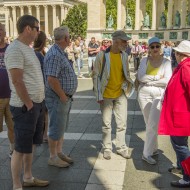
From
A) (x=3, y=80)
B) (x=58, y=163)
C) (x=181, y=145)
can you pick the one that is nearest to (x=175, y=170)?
(x=181, y=145)

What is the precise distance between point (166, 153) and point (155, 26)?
127 ft

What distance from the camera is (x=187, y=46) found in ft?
13.3

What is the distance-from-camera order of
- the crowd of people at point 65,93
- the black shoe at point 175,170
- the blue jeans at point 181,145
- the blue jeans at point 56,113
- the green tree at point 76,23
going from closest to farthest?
the crowd of people at point 65,93, the blue jeans at point 181,145, the blue jeans at point 56,113, the black shoe at point 175,170, the green tree at point 76,23

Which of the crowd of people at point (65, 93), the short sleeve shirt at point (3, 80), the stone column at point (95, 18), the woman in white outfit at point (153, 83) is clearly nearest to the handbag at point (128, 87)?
the crowd of people at point (65, 93)

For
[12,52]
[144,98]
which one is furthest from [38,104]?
[144,98]

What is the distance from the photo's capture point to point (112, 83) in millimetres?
5367

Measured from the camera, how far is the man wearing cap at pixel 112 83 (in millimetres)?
5262

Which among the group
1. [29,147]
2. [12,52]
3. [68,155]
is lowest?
[68,155]

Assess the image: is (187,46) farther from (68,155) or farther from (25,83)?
(68,155)

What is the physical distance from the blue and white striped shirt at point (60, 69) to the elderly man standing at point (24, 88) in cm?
54

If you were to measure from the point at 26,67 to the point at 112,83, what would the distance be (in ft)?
6.29

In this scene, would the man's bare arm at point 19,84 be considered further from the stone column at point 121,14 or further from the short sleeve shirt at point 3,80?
the stone column at point 121,14

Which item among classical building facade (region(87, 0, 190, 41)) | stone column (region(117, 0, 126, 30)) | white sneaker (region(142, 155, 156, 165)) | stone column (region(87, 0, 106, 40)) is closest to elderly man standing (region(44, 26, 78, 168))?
white sneaker (region(142, 155, 156, 165))

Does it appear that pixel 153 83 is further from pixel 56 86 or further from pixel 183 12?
pixel 183 12
